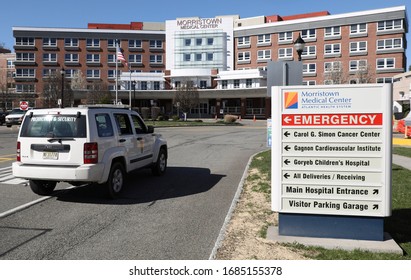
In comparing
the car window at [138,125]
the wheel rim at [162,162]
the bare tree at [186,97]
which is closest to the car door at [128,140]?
the car window at [138,125]

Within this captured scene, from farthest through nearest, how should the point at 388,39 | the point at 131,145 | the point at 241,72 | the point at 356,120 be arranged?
the point at 241,72
the point at 388,39
the point at 131,145
the point at 356,120

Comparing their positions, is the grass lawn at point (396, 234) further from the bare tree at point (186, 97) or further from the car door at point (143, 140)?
the bare tree at point (186, 97)

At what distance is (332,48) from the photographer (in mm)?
72250

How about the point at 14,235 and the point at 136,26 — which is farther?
the point at 136,26

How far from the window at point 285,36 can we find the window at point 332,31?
6619 millimetres

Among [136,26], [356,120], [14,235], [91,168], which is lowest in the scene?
[14,235]

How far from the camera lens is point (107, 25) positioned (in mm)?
95875

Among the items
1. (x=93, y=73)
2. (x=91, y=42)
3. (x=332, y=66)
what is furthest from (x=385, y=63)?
(x=91, y=42)

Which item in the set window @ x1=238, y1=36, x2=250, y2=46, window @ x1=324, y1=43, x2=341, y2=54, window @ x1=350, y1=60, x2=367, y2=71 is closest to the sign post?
window @ x1=350, y1=60, x2=367, y2=71

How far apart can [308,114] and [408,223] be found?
8.14 ft

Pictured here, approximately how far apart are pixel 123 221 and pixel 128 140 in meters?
2.69

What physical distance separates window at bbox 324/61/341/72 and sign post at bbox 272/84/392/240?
65.2 m
